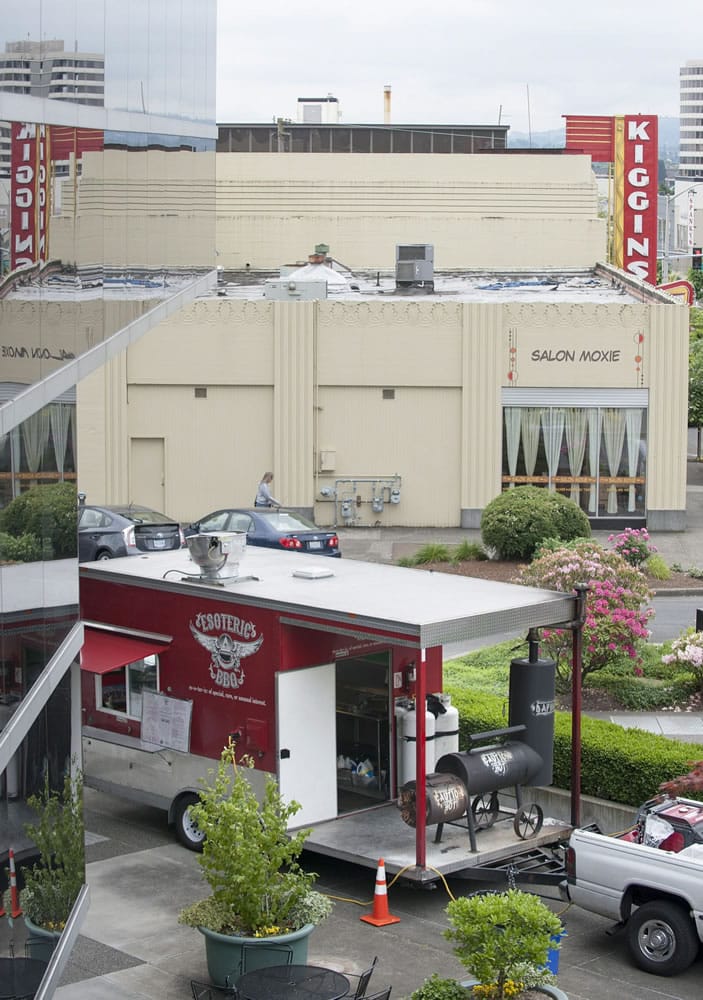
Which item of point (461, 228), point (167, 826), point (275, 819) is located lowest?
point (167, 826)

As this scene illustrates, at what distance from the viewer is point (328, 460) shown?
3619 cm

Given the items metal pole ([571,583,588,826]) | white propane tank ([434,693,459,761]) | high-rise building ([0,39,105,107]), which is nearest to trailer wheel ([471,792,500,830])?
metal pole ([571,583,588,826])

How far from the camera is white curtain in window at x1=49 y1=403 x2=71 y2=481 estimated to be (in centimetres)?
962

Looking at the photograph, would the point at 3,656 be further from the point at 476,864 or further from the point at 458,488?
the point at 458,488

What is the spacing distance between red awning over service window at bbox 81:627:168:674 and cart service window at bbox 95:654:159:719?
11 centimetres

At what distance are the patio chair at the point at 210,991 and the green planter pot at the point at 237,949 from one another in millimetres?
71

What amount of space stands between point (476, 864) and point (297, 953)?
243cm

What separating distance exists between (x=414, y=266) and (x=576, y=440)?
6.96 m

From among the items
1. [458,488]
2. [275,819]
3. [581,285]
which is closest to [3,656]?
[275,819]

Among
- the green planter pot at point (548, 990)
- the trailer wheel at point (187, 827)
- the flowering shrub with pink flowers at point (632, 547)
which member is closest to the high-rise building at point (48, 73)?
the green planter pot at point (548, 990)

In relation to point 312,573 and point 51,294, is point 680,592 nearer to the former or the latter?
point 312,573

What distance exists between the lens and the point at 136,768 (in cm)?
1580

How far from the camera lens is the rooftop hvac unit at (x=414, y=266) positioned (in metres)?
39.8

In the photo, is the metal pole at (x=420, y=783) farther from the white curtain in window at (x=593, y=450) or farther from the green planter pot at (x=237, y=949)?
the white curtain in window at (x=593, y=450)
